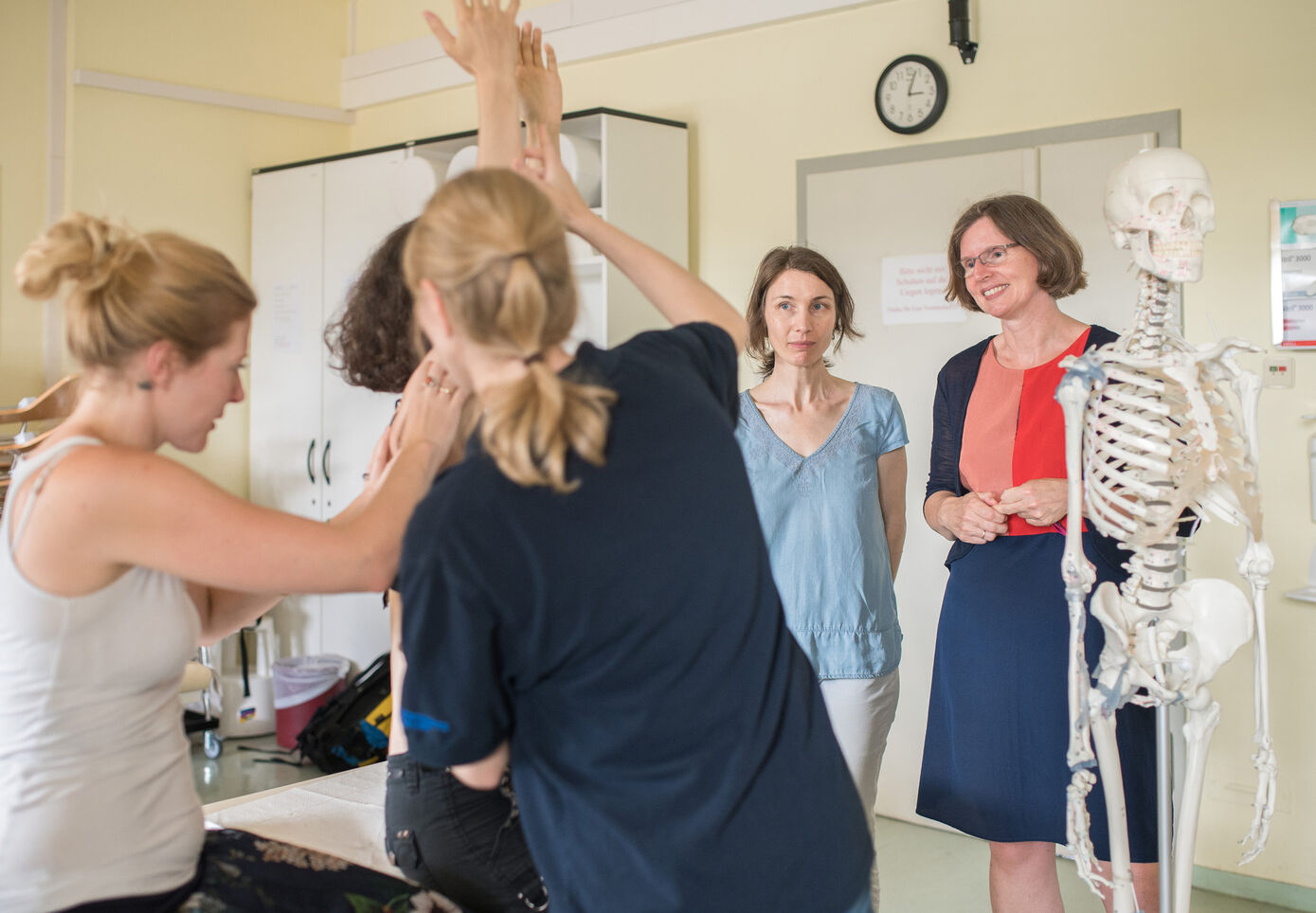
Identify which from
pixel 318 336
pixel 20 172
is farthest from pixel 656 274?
pixel 20 172

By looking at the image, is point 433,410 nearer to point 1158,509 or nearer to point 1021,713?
point 1158,509

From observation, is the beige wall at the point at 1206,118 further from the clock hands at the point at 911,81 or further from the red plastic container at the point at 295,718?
the red plastic container at the point at 295,718

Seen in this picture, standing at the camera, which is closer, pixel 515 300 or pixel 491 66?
pixel 515 300

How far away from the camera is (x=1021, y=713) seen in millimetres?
2225

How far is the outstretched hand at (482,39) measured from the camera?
1474mm

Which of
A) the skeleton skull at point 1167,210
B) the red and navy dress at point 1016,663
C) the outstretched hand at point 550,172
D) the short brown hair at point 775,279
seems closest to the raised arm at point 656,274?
the outstretched hand at point 550,172

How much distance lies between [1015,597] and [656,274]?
46.9 inches

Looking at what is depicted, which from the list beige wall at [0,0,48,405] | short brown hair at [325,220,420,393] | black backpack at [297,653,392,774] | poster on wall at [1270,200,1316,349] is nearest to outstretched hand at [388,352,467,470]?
short brown hair at [325,220,420,393]

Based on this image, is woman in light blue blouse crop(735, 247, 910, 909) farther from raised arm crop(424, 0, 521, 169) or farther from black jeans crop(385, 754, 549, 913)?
raised arm crop(424, 0, 521, 169)

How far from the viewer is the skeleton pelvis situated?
1938mm

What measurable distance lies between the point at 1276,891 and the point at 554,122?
2929 mm

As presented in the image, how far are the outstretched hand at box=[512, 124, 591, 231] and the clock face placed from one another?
2465mm

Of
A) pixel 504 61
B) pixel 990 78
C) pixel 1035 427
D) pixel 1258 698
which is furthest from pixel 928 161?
pixel 504 61

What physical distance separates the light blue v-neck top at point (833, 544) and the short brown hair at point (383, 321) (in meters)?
0.89
